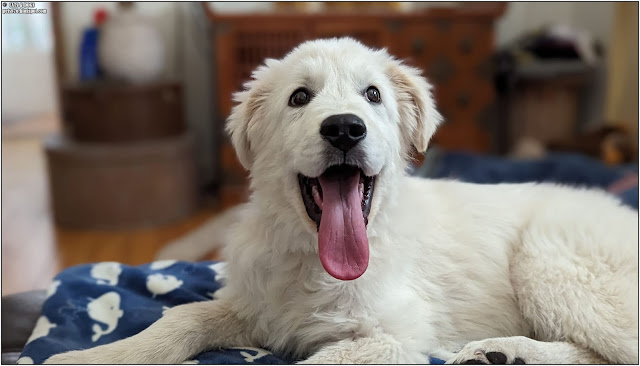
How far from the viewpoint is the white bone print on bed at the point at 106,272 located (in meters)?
2.33

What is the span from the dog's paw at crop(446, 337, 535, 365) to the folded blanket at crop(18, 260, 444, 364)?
96 millimetres

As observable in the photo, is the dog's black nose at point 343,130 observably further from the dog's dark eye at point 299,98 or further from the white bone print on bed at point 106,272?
the white bone print on bed at point 106,272

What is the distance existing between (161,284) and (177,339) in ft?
1.85

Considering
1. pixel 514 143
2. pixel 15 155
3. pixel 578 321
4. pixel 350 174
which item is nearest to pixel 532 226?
pixel 578 321

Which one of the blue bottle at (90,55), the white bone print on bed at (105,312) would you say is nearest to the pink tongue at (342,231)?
the white bone print on bed at (105,312)

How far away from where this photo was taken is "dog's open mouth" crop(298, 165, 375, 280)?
1562 mm

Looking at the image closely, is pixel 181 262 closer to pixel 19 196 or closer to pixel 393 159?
pixel 393 159

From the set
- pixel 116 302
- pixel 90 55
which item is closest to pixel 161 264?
pixel 116 302

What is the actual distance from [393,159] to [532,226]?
1.70 ft

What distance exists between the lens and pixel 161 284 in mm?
2270

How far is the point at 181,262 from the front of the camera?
2520 millimetres

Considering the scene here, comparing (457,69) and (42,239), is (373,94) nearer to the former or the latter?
(42,239)

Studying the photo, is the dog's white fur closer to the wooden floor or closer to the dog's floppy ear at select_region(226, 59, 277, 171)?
the dog's floppy ear at select_region(226, 59, 277, 171)


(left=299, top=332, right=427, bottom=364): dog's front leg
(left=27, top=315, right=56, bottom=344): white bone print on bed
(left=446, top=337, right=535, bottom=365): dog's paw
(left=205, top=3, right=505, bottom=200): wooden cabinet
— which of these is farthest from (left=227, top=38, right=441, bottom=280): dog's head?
(left=205, top=3, right=505, bottom=200): wooden cabinet
